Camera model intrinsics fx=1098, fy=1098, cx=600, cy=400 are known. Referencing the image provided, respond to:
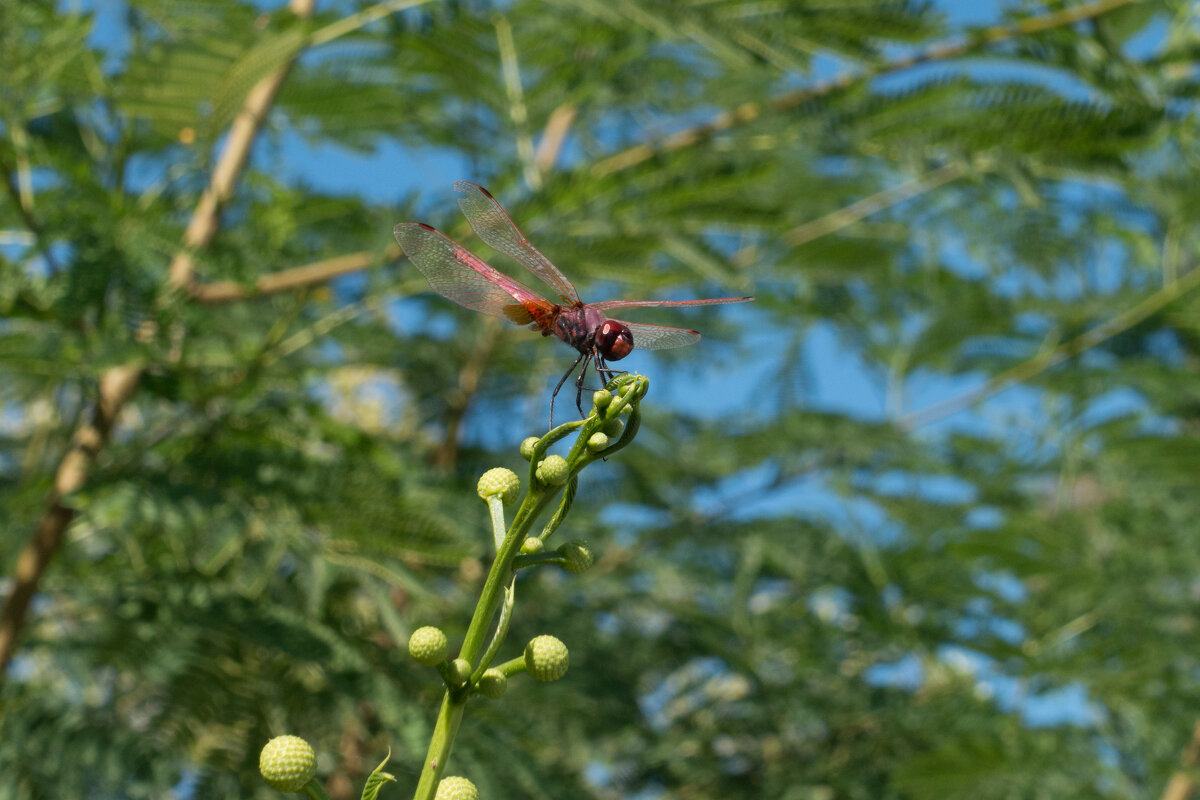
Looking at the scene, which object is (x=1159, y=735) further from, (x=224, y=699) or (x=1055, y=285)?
(x=224, y=699)

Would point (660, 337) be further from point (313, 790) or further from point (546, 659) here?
point (313, 790)

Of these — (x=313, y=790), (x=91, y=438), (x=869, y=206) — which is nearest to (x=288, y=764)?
(x=313, y=790)

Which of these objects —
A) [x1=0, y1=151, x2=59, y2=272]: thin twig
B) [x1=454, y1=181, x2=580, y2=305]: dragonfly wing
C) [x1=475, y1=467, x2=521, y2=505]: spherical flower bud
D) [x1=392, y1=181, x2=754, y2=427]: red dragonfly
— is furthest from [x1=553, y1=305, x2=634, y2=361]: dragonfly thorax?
[x1=0, y1=151, x2=59, y2=272]: thin twig

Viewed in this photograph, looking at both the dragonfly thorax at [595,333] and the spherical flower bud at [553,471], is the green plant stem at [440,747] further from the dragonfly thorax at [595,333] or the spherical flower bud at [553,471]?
the dragonfly thorax at [595,333]

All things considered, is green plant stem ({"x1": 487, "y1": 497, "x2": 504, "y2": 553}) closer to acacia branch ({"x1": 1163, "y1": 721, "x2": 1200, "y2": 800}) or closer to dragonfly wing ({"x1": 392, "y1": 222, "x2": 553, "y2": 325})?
dragonfly wing ({"x1": 392, "y1": 222, "x2": 553, "y2": 325})

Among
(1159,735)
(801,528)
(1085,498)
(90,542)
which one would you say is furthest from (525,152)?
(1085,498)
